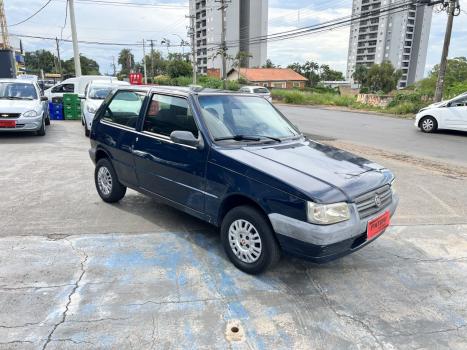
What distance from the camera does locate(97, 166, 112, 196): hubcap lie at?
17.5 feet

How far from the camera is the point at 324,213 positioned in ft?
9.81

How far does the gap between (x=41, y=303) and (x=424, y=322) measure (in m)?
3.12

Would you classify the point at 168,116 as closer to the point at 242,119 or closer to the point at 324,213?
the point at 242,119

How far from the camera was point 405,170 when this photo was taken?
793cm

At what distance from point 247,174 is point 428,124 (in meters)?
13.1

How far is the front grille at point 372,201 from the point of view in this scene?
3219mm

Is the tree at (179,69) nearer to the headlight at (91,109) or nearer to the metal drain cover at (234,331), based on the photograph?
the headlight at (91,109)

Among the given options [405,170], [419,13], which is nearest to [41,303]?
[405,170]

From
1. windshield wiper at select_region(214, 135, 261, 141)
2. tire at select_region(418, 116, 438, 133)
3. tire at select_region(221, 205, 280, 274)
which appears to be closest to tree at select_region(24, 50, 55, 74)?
tire at select_region(418, 116, 438, 133)

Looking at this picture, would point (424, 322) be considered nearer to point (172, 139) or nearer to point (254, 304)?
point (254, 304)

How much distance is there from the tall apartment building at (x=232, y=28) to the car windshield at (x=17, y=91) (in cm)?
8931

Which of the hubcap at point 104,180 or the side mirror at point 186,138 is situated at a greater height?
the side mirror at point 186,138

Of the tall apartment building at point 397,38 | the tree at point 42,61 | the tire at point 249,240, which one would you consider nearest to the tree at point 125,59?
the tree at point 42,61

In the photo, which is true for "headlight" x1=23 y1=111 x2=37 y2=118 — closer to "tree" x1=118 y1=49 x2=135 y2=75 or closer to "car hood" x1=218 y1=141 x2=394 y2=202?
"car hood" x1=218 y1=141 x2=394 y2=202
